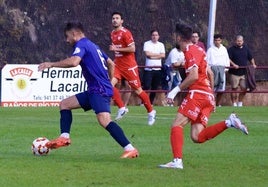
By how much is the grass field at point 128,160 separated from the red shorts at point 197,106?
615 millimetres

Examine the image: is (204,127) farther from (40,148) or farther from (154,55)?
(154,55)

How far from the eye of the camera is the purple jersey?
13070 millimetres

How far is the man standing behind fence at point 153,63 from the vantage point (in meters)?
27.3

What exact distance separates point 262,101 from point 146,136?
13.8 metres

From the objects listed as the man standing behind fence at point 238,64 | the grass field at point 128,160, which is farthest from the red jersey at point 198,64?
the man standing behind fence at point 238,64

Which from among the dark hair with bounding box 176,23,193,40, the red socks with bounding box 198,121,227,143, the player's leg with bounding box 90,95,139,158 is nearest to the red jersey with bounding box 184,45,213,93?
the dark hair with bounding box 176,23,193,40

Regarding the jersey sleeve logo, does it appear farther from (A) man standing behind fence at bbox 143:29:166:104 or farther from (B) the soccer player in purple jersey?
(A) man standing behind fence at bbox 143:29:166:104

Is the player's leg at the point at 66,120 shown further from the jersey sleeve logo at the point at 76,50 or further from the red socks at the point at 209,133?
the red socks at the point at 209,133

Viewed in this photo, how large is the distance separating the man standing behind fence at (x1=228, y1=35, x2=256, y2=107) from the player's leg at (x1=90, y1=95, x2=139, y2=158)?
15164 millimetres

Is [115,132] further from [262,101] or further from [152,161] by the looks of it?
[262,101]

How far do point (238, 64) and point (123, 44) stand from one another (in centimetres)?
914

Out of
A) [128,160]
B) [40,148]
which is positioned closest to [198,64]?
[128,160]

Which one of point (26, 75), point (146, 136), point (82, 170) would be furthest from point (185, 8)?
point (82, 170)

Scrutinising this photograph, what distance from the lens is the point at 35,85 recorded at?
2658 centimetres
